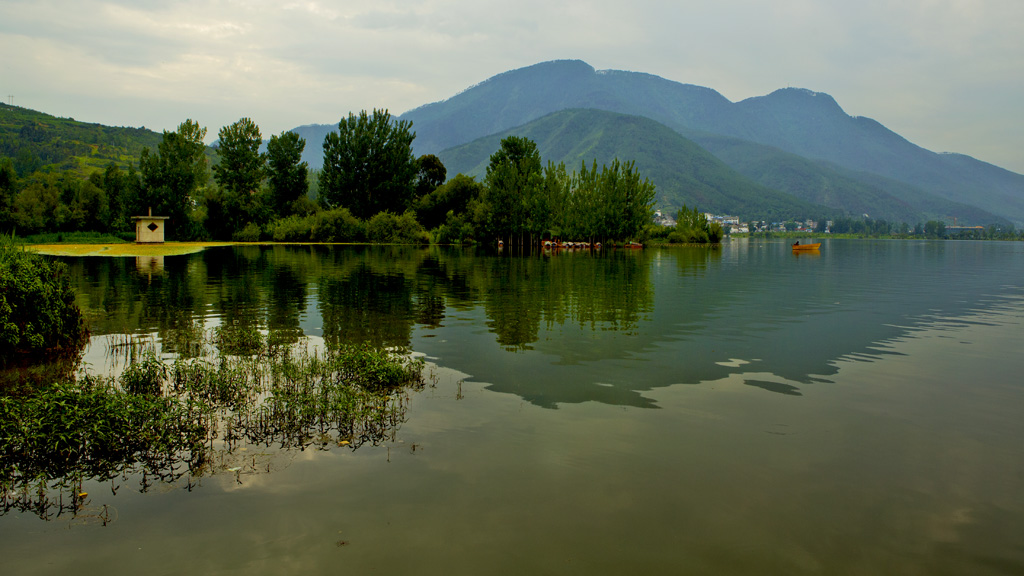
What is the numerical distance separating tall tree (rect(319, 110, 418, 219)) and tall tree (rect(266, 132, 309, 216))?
16.4 ft

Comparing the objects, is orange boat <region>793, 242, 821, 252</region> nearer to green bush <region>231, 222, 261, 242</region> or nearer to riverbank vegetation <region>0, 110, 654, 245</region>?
riverbank vegetation <region>0, 110, 654, 245</region>

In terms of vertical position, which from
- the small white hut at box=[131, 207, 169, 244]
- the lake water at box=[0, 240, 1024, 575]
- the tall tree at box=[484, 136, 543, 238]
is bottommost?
the lake water at box=[0, 240, 1024, 575]

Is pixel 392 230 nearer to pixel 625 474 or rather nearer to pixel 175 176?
pixel 175 176

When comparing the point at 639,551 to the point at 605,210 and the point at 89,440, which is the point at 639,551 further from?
the point at 605,210

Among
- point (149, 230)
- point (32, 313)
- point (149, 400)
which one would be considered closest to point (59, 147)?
point (149, 230)

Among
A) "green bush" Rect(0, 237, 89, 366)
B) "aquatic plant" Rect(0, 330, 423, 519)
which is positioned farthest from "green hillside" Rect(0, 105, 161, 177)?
"aquatic plant" Rect(0, 330, 423, 519)

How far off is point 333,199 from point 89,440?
→ 11018cm

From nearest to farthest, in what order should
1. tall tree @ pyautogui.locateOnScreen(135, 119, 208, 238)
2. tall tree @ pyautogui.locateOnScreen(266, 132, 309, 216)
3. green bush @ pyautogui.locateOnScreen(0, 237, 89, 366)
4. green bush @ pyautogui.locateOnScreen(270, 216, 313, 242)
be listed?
green bush @ pyautogui.locateOnScreen(0, 237, 89, 366), tall tree @ pyautogui.locateOnScreen(135, 119, 208, 238), green bush @ pyautogui.locateOnScreen(270, 216, 313, 242), tall tree @ pyautogui.locateOnScreen(266, 132, 309, 216)

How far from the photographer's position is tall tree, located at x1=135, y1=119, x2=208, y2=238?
92750 mm

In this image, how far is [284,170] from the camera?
113312 millimetres

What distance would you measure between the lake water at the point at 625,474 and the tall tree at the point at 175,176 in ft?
277

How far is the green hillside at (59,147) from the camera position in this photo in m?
153

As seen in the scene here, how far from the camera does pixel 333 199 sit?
114 meters

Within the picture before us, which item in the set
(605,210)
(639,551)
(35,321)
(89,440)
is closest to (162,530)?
(89,440)
